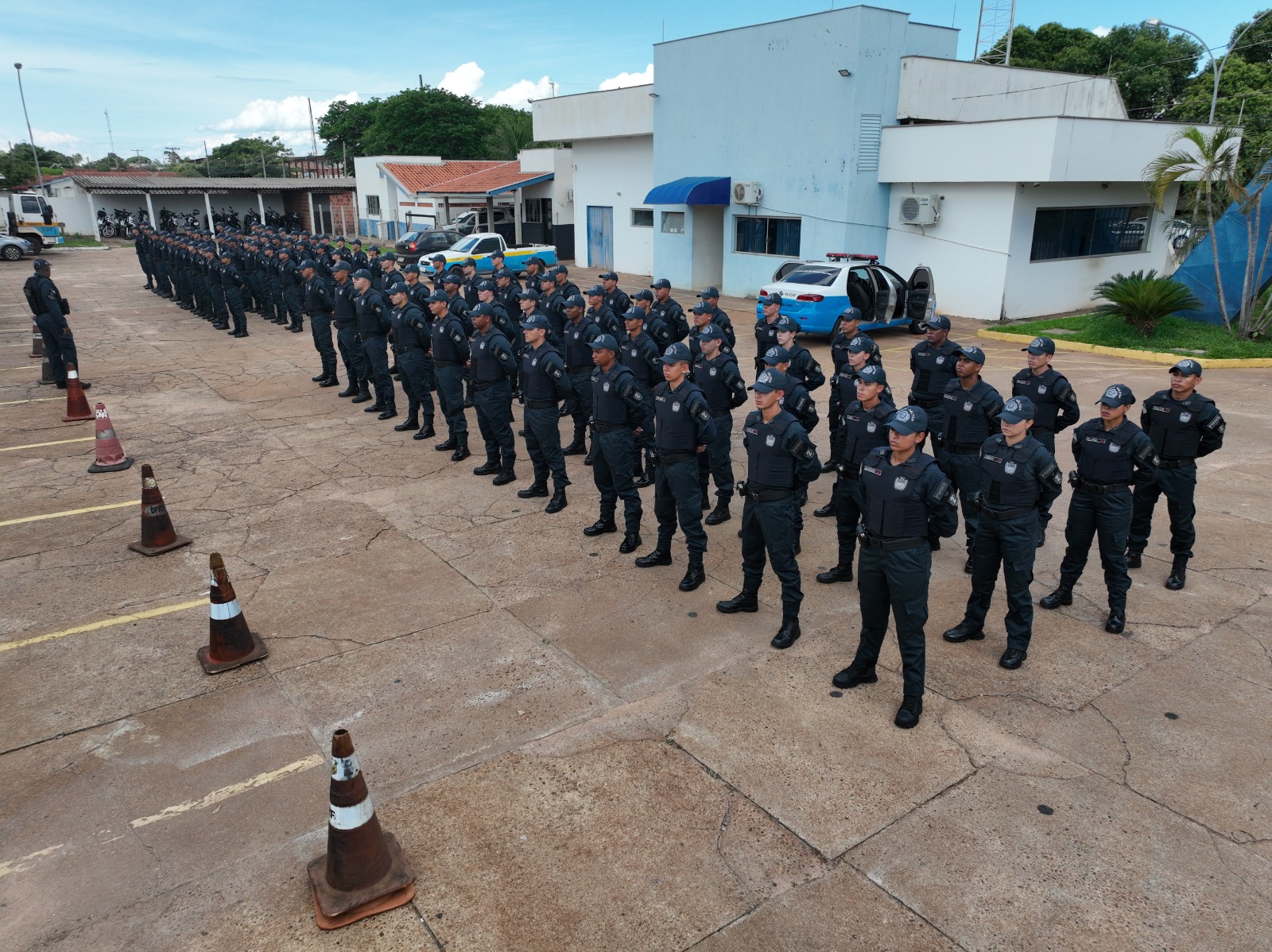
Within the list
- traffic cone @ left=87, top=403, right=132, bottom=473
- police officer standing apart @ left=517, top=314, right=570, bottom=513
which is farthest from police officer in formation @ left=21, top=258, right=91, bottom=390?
police officer standing apart @ left=517, top=314, right=570, bottom=513

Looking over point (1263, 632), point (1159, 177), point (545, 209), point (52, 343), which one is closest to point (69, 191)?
point (545, 209)

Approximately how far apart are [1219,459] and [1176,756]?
22.7 feet

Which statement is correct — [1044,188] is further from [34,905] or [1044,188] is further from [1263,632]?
[34,905]

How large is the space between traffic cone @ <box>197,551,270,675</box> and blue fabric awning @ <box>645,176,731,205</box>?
67.1ft

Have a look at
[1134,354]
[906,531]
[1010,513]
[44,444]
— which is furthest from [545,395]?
[1134,354]

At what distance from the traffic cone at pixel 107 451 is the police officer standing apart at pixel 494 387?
4354 millimetres

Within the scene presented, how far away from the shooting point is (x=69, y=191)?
5194 centimetres

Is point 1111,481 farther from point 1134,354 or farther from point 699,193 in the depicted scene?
point 699,193

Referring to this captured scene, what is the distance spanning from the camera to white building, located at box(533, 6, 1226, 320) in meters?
19.4

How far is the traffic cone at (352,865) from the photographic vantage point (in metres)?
3.68

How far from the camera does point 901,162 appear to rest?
2073 centimetres

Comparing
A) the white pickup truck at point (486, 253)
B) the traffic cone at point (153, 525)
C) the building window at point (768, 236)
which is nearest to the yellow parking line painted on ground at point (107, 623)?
the traffic cone at point (153, 525)

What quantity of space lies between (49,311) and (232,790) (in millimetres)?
11605

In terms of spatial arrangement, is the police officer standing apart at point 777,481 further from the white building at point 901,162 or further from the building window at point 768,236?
the building window at point 768,236
